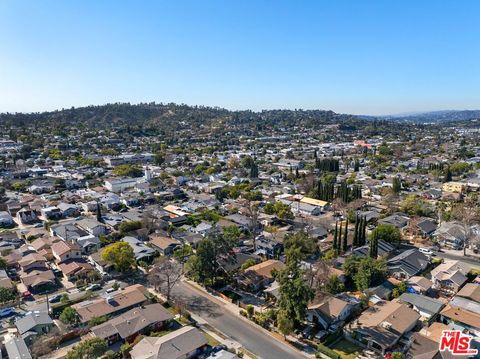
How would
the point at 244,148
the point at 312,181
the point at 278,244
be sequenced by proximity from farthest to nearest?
the point at 244,148 → the point at 312,181 → the point at 278,244

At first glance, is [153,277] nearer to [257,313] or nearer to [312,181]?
[257,313]

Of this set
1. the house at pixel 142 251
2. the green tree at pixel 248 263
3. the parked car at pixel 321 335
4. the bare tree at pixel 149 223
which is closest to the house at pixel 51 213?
the bare tree at pixel 149 223

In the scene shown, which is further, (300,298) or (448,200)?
(448,200)

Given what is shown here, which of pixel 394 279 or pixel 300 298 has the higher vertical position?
pixel 300 298

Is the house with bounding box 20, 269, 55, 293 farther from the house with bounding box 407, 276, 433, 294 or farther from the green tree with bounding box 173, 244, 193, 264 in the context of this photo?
the house with bounding box 407, 276, 433, 294

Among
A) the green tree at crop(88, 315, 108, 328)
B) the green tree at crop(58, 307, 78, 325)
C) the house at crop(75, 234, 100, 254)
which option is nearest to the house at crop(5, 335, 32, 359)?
the green tree at crop(58, 307, 78, 325)

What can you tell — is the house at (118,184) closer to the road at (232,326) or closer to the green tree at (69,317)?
the road at (232,326)

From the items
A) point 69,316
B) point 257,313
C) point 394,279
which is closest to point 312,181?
point 394,279
